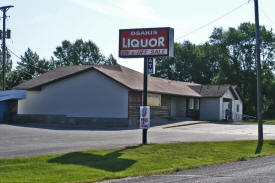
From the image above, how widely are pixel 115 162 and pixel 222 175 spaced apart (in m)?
3.39

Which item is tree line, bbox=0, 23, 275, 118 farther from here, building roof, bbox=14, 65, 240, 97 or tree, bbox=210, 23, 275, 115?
building roof, bbox=14, 65, 240, 97

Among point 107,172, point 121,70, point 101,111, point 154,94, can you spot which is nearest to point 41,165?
point 107,172

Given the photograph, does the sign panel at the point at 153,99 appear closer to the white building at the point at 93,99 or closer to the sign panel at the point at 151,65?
the white building at the point at 93,99

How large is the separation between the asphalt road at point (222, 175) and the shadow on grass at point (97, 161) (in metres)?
1.44

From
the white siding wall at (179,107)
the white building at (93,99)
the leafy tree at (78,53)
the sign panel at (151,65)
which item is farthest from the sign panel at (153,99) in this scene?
the leafy tree at (78,53)

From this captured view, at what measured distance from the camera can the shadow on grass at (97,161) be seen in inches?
427

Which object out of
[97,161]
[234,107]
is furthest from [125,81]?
[234,107]

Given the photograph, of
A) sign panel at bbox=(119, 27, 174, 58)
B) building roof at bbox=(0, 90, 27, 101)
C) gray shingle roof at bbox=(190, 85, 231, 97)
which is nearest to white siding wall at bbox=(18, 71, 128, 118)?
building roof at bbox=(0, 90, 27, 101)

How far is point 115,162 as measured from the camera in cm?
1152

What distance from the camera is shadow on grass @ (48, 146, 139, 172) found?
35.6 feet

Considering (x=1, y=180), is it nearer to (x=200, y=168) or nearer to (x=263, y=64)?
(x=200, y=168)

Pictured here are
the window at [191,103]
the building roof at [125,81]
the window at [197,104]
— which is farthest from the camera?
the window at [197,104]

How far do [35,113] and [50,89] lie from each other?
8.86ft

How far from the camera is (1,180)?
859 centimetres
